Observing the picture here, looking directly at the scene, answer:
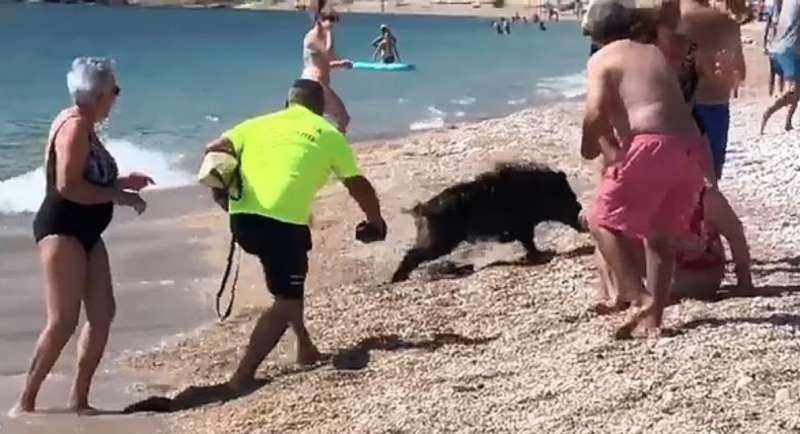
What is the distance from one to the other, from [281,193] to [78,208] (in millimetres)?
879

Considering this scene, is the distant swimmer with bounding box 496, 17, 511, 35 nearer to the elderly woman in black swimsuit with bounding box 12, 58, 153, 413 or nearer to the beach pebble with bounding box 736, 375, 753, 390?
the elderly woman in black swimsuit with bounding box 12, 58, 153, 413

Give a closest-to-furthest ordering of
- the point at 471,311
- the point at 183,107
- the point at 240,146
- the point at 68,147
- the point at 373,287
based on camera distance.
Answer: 1. the point at 68,147
2. the point at 240,146
3. the point at 471,311
4. the point at 373,287
5. the point at 183,107

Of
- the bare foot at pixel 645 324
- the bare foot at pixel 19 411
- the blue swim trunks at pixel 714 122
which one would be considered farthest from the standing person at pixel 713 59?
the bare foot at pixel 19 411

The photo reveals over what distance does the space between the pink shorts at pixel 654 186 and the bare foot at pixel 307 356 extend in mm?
1596

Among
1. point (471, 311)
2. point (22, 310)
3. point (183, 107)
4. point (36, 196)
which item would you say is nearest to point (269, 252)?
point (471, 311)

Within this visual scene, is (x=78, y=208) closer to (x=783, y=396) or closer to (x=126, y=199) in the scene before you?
(x=126, y=199)

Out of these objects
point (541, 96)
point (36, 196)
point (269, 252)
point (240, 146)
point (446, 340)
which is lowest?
point (541, 96)

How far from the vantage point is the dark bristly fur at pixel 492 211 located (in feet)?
28.2

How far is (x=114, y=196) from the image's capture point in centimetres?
610

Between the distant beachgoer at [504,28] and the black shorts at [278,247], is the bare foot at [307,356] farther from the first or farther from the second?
the distant beachgoer at [504,28]

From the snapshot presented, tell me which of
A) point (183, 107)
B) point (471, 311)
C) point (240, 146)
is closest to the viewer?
point (240, 146)

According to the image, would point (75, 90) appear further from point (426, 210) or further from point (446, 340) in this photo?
point (426, 210)

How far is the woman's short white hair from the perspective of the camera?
19.9 feet

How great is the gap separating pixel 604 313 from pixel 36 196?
8838mm
